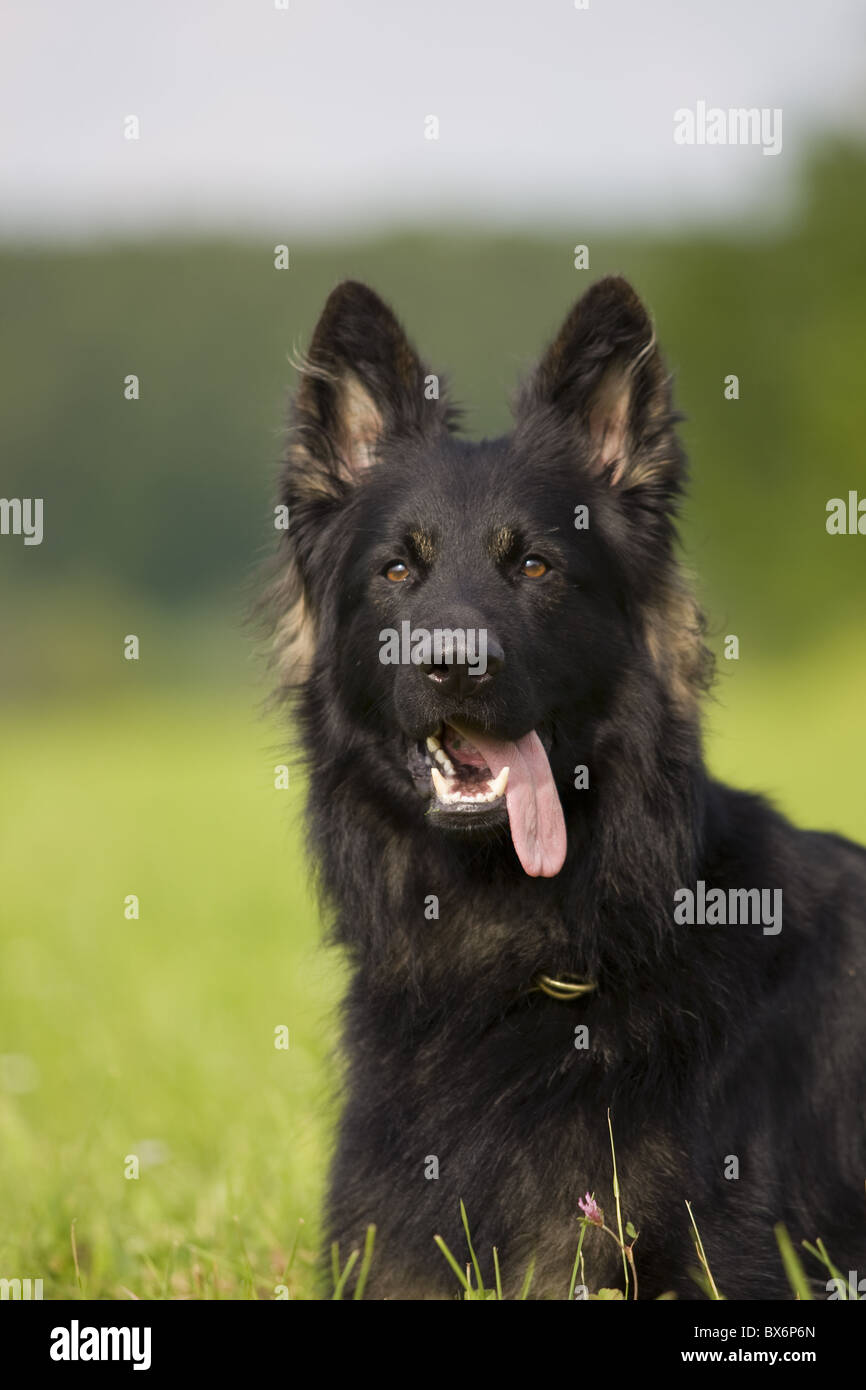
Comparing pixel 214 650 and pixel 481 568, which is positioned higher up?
pixel 481 568

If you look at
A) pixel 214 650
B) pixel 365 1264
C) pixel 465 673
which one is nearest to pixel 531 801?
pixel 465 673

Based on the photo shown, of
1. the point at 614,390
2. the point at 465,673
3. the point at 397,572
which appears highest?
the point at 614,390

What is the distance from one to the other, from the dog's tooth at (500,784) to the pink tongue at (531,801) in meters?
0.02

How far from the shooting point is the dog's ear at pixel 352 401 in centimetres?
523

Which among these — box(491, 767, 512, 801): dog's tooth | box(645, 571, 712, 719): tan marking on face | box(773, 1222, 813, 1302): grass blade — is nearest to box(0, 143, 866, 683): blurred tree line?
box(645, 571, 712, 719): tan marking on face

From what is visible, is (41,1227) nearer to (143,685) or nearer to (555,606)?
(555,606)

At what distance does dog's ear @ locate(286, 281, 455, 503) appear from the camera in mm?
5227

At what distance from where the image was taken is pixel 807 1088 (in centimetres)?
471

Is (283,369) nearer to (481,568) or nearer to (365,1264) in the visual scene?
(481,568)

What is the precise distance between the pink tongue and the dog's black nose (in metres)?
0.22

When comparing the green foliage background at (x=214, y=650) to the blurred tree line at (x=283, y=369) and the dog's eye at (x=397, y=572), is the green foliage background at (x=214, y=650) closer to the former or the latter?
the blurred tree line at (x=283, y=369)

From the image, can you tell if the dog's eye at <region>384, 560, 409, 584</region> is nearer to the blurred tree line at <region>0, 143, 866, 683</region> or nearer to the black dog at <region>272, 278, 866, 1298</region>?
the black dog at <region>272, 278, 866, 1298</region>

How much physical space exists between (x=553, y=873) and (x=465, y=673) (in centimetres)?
71

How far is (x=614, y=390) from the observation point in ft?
16.9
